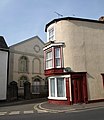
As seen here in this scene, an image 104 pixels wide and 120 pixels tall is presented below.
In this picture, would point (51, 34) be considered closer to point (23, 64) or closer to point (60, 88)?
point (60, 88)

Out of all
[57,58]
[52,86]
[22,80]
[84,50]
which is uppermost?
[84,50]

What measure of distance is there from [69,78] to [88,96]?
2.57 meters

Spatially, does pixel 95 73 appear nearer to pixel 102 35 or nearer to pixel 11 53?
pixel 102 35

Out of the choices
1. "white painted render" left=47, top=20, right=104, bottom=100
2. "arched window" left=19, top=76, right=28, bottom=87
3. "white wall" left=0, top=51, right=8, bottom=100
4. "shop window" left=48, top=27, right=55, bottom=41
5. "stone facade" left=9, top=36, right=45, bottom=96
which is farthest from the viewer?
"arched window" left=19, top=76, right=28, bottom=87

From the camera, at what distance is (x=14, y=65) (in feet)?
110

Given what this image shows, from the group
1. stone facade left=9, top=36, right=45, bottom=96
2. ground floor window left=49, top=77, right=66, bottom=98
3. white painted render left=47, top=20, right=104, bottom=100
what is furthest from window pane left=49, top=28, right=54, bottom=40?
stone facade left=9, top=36, right=45, bottom=96

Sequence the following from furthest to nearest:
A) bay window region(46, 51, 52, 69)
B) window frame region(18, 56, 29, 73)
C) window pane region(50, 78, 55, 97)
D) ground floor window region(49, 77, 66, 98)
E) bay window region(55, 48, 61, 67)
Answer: window frame region(18, 56, 29, 73), bay window region(46, 51, 52, 69), window pane region(50, 78, 55, 97), bay window region(55, 48, 61, 67), ground floor window region(49, 77, 66, 98)

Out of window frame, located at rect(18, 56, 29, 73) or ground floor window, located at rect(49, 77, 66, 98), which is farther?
window frame, located at rect(18, 56, 29, 73)

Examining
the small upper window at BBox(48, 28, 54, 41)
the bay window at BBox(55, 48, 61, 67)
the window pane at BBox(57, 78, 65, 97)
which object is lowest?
the window pane at BBox(57, 78, 65, 97)

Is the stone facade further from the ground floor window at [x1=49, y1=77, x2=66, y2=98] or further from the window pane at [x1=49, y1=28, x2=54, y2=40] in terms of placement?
the window pane at [x1=49, y1=28, x2=54, y2=40]

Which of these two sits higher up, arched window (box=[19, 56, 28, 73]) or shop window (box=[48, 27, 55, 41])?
shop window (box=[48, 27, 55, 41])

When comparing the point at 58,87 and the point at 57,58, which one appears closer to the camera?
the point at 58,87

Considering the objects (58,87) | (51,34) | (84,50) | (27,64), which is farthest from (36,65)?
(84,50)

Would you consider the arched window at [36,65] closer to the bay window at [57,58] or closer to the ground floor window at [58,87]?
the ground floor window at [58,87]
